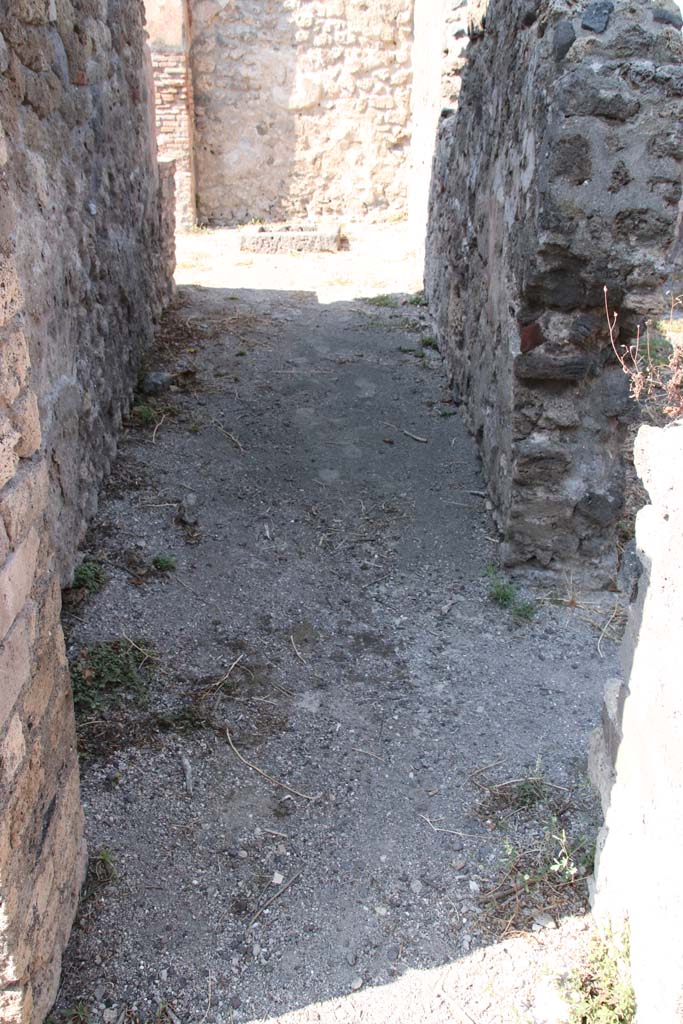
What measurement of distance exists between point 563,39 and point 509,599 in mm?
2247

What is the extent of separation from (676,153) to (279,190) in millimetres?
9156

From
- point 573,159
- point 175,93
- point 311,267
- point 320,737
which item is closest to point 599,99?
point 573,159

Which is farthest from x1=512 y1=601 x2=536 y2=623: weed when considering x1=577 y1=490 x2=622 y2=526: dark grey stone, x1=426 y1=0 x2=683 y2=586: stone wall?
x1=577 y1=490 x2=622 y2=526: dark grey stone

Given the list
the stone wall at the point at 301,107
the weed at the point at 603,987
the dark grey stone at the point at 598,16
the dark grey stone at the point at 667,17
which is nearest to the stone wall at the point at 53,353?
the weed at the point at 603,987

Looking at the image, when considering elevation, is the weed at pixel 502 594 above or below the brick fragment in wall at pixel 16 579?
below

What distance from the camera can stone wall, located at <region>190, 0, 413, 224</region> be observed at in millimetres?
10859

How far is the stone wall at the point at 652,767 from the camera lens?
178 centimetres

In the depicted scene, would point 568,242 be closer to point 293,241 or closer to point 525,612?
point 525,612

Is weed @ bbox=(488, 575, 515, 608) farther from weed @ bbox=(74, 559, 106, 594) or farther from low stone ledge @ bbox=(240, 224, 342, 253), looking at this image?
low stone ledge @ bbox=(240, 224, 342, 253)

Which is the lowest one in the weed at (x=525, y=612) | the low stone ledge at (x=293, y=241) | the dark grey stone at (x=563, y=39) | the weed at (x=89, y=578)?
the weed at (x=525, y=612)

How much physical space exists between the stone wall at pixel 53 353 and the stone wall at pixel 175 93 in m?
4.37

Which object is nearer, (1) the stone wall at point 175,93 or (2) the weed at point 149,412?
(2) the weed at point 149,412

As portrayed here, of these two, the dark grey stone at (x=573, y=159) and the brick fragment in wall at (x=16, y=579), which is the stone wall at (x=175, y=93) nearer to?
the dark grey stone at (x=573, y=159)

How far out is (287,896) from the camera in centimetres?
240
